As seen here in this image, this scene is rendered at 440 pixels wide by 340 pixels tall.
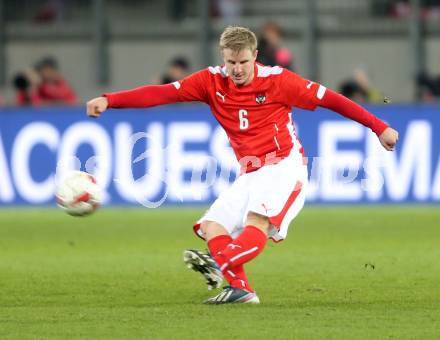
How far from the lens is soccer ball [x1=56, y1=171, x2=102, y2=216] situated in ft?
29.4

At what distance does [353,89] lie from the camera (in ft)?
63.7

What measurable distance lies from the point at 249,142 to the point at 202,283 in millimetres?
1733

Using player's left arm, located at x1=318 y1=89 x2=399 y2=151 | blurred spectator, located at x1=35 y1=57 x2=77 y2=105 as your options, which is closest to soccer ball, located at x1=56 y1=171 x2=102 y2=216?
player's left arm, located at x1=318 y1=89 x2=399 y2=151

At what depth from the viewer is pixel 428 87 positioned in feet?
65.8

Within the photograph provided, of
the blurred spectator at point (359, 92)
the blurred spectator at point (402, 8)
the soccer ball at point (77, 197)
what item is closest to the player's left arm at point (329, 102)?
the soccer ball at point (77, 197)

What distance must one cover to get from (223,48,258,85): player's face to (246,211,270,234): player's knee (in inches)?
35.1

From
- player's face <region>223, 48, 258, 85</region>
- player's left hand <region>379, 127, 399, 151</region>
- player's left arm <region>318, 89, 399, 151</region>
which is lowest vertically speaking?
player's left hand <region>379, 127, 399, 151</region>

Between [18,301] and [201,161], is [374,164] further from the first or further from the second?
[18,301]

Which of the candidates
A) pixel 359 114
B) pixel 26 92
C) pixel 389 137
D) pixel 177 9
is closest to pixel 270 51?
pixel 26 92

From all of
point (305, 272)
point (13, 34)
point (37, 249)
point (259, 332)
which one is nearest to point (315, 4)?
point (13, 34)

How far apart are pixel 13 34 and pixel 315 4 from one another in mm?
5509

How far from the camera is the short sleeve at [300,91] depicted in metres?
8.95

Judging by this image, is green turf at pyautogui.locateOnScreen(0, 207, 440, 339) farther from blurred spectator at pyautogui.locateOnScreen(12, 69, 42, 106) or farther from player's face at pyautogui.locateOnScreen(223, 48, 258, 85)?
blurred spectator at pyautogui.locateOnScreen(12, 69, 42, 106)

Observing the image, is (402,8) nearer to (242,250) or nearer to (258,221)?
(258,221)
